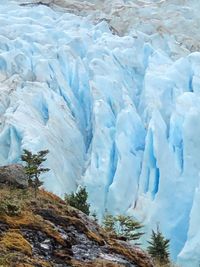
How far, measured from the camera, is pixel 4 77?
2592 cm

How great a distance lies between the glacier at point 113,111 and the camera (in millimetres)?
19500

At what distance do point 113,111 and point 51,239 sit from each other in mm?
19927

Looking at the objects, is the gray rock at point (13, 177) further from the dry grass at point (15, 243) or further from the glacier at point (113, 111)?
the glacier at point (113, 111)

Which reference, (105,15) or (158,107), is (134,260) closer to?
(158,107)

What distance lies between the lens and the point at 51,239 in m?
4.21

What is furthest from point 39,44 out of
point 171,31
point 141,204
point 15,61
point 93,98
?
point 141,204

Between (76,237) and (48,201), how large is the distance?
26.2 inches

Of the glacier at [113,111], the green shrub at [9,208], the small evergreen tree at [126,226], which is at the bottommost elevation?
the green shrub at [9,208]

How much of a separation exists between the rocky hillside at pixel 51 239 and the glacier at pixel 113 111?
12.5 metres

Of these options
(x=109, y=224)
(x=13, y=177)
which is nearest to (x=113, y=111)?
(x=109, y=224)

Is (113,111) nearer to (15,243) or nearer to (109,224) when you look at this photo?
(109,224)

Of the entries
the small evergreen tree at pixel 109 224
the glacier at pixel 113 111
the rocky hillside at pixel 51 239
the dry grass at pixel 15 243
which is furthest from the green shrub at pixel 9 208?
the glacier at pixel 113 111

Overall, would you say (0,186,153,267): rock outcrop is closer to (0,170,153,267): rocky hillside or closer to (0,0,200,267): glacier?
(0,170,153,267): rocky hillside

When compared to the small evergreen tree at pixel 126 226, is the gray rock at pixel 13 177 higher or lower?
lower
